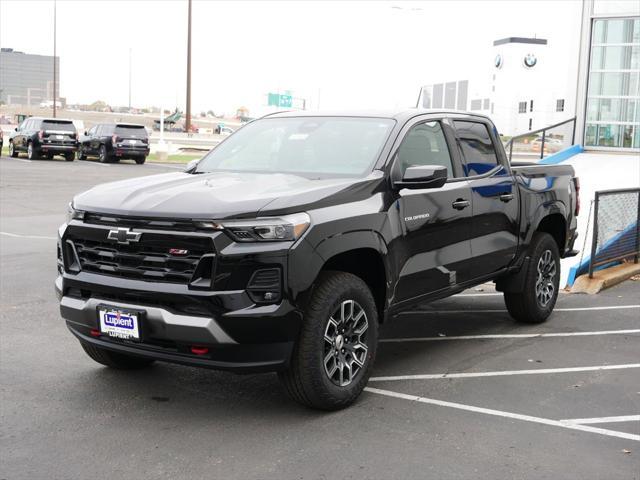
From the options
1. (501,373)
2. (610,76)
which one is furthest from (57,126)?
(501,373)

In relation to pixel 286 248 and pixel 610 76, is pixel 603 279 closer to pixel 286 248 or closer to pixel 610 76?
pixel 286 248

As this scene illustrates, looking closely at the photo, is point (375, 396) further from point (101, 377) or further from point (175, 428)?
point (101, 377)

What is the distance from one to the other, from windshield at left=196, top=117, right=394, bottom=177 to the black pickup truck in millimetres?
15

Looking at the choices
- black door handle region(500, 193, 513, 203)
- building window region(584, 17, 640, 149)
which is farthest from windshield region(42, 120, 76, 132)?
black door handle region(500, 193, 513, 203)

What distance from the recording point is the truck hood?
4.70 m

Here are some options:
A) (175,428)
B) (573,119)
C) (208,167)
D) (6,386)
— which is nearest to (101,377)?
(6,386)

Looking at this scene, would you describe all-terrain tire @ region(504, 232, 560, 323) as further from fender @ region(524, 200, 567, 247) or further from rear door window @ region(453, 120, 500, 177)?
rear door window @ region(453, 120, 500, 177)

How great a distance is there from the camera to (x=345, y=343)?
5.16 metres

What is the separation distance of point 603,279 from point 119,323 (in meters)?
6.81

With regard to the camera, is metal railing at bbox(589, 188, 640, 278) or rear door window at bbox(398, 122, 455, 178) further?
metal railing at bbox(589, 188, 640, 278)

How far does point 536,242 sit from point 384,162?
260 centimetres

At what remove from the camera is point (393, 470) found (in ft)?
13.9

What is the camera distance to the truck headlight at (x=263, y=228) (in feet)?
15.1

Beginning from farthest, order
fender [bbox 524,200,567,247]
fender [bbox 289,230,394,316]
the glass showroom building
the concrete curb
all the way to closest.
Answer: the glass showroom building → the concrete curb → fender [bbox 524,200,567,247] → fender [bbox 289,230,394,316]
